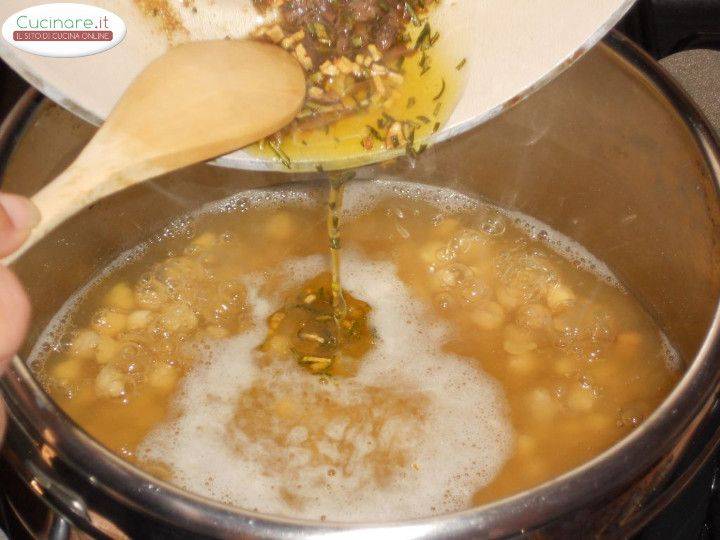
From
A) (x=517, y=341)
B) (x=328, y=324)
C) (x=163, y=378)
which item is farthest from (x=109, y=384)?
(x=517, y=341)

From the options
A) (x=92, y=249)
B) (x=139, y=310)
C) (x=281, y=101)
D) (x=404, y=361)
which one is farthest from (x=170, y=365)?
(x=281, y=101)

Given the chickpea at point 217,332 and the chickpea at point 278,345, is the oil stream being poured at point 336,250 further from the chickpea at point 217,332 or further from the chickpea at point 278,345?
the chickpea at point 217,332

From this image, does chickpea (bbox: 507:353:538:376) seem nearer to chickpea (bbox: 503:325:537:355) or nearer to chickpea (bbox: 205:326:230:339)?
chickpea (bbox: 503:325:537:355)

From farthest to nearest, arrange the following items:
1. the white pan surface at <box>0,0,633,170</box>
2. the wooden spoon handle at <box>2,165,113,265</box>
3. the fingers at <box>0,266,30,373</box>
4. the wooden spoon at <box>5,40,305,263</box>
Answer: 1. the white pan surface at <box>0,0,633,170</box>
2. the wooden spoon at <box>5,40,305,263</box>
3. the wooden spoon handle at <box>2,165,113,265</box>
4. the fingers at <box>0,266,30,373</box>

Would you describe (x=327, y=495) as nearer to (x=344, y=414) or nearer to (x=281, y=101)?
(x=344, y=414)

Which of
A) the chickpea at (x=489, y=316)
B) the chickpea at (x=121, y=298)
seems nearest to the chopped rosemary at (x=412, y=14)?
the chickpea at (x=489, y=316)

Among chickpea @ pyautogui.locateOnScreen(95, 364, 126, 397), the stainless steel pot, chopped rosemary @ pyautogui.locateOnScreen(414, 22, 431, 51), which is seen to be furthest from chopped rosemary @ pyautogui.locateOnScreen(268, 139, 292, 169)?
chickpea @ pyautogui.locateOnScreen(95, 364, 126, 397)

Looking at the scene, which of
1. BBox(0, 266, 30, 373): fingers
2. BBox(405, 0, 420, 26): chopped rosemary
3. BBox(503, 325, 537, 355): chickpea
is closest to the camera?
BBox(0, 266, 30, 373): fingers

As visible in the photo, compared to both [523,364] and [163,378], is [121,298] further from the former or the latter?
[523,364]
